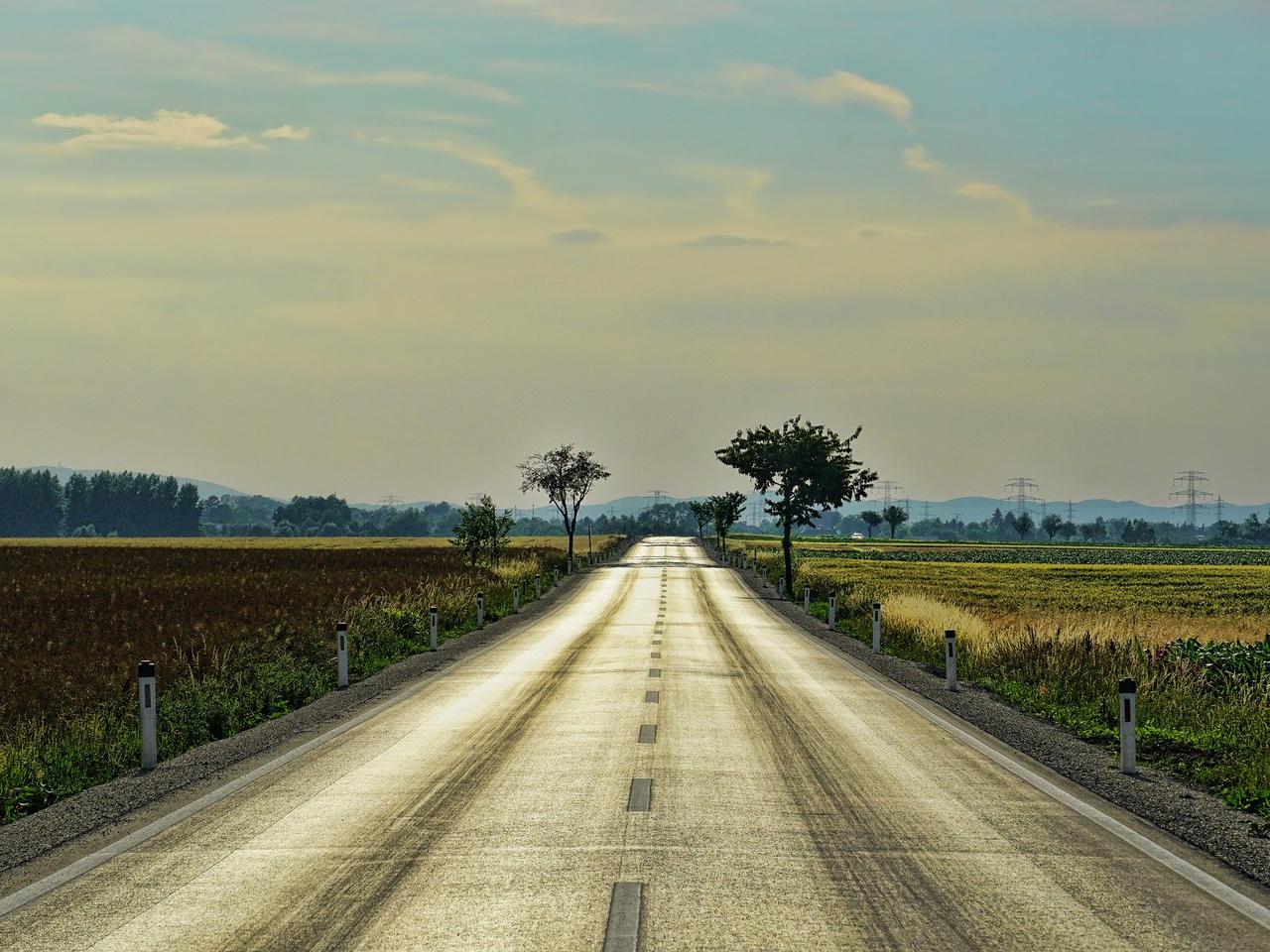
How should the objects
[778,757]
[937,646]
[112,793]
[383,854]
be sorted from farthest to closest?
1. [937,646]
2. [778,757]
3. [112,793]
4. [383,854]

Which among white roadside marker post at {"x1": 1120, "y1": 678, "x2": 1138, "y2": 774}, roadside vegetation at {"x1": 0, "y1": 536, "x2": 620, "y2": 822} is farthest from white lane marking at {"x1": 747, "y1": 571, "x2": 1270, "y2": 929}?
roadside vegetation at {"x1": 0, "y1": 536, "x2": 620, "y2": 822}

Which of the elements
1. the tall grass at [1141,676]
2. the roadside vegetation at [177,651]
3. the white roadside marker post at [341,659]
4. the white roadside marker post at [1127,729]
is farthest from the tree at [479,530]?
the white roadside marker post at [1127,729]

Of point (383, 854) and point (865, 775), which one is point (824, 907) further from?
point (865, 775)

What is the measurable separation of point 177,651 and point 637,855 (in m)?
12.6

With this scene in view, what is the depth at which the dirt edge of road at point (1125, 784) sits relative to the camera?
326 inches

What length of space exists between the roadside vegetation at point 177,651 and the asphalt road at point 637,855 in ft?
6.93

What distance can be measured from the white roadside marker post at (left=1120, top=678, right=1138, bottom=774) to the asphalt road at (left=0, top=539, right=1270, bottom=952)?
4.15 feet

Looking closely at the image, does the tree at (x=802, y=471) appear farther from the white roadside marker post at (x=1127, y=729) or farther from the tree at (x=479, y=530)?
the white roadside marker post at (x=1127, y=729)

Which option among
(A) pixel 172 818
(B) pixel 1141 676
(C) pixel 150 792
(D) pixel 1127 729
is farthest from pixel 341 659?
(B) pixel 1141 676

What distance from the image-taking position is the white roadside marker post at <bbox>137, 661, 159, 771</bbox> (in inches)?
447

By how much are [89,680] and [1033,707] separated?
1280 cm

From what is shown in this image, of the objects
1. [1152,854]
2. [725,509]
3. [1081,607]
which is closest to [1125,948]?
[1152,854]

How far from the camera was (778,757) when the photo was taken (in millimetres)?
11273

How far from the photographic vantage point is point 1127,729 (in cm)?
1130
